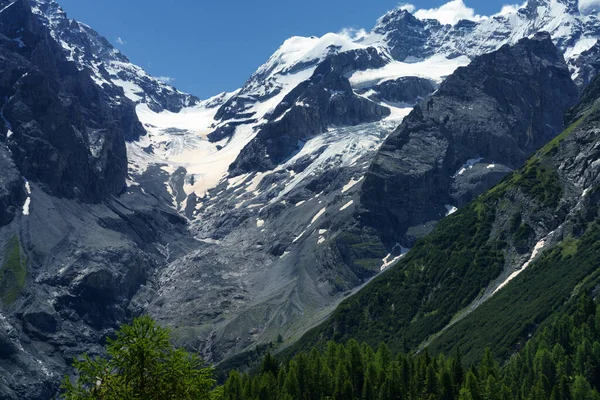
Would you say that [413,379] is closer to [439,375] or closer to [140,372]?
[439,375]

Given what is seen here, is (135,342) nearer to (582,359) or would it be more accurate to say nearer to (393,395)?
(393,395)

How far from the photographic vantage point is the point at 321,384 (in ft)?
424

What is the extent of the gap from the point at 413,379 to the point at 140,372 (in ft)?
277

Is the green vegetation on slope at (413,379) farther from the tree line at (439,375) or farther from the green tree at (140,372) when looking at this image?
the green tree at (140,372)

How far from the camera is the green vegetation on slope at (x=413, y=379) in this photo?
406ft

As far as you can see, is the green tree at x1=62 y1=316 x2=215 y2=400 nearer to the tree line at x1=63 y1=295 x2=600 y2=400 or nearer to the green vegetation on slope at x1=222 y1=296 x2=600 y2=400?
the tree line at x1=63 y1=295 x2=600 y2=400

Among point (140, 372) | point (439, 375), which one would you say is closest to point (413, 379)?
point (439, 375)

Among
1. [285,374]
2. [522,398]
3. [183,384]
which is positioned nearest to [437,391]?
[522,398]

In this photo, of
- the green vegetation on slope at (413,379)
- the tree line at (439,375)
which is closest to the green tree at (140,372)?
the tree line at (439,375)

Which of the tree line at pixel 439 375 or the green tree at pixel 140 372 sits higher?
the green tree at pixel 140 372

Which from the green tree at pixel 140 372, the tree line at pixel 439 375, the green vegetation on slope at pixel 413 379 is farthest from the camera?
the tree line at pixel 439 375

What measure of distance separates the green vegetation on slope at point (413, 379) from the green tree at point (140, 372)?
60.8 metres

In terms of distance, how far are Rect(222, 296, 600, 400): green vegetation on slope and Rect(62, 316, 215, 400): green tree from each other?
6084 centimetres

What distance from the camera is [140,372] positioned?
4925 cm
